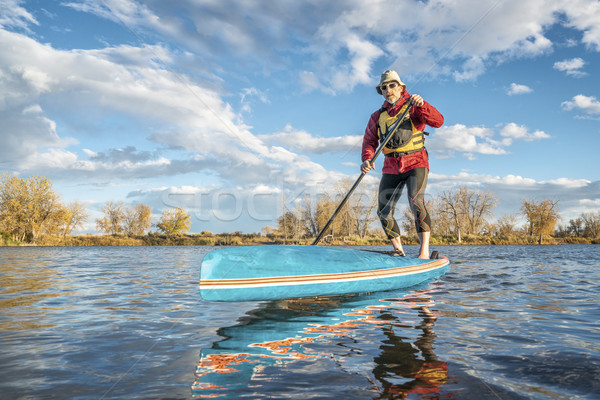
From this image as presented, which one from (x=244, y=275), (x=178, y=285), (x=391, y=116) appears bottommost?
(x=178, y=285)

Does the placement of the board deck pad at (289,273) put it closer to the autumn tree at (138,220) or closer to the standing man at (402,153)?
the standing man at (402,153)

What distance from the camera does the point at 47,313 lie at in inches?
143

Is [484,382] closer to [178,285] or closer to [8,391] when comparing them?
[8,391]

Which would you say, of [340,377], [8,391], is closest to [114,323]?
[8,391]

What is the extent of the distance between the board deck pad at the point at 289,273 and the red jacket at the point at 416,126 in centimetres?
154

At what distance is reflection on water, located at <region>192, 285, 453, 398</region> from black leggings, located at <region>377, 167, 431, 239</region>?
2.00 meters

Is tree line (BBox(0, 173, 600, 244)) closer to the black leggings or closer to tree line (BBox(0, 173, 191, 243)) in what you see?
tree line (BBox(0, 173, 191, 243))

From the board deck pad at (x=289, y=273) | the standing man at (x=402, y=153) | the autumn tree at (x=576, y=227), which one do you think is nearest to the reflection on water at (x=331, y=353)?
the board deck pad at (x=289, y=273)

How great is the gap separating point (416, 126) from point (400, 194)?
1108mm

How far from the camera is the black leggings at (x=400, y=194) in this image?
5395 millimetres

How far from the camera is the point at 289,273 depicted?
3789mm

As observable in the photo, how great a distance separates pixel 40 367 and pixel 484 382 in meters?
2.47

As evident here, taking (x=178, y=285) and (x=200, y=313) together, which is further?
(x=178, y=285)

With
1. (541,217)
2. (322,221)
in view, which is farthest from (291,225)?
(541,217)
